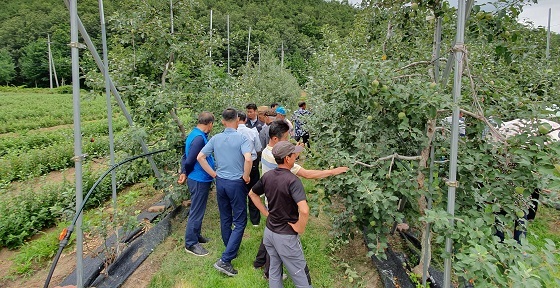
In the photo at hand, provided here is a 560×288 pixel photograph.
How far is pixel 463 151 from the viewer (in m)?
2.64

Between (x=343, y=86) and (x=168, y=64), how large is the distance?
3282mm

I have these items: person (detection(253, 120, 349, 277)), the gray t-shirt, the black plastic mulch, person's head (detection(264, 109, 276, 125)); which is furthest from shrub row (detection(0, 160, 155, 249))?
the gray t-shirt

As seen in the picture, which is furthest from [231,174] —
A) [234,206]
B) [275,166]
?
[275,166]

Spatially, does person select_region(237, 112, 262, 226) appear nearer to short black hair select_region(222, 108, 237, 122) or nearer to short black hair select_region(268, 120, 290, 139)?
short black hair select_region(222, 108, 237, 122)

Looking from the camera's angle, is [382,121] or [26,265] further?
[26,265]

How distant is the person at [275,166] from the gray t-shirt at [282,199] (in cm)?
31

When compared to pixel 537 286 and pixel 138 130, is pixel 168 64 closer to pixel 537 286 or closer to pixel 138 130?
pixel 138 130

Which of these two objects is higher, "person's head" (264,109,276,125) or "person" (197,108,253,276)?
"person's head" (264,109,276,125)

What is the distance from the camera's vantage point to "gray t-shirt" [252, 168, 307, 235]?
2521 millimetres

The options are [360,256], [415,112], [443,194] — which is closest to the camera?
[415,112]

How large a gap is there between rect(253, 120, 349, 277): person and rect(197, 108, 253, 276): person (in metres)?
0.22

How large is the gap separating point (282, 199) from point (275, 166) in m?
0.82

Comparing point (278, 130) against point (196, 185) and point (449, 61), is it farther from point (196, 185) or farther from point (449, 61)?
point (449, 61)

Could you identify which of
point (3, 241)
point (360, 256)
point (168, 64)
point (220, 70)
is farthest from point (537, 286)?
point (3, 241)
